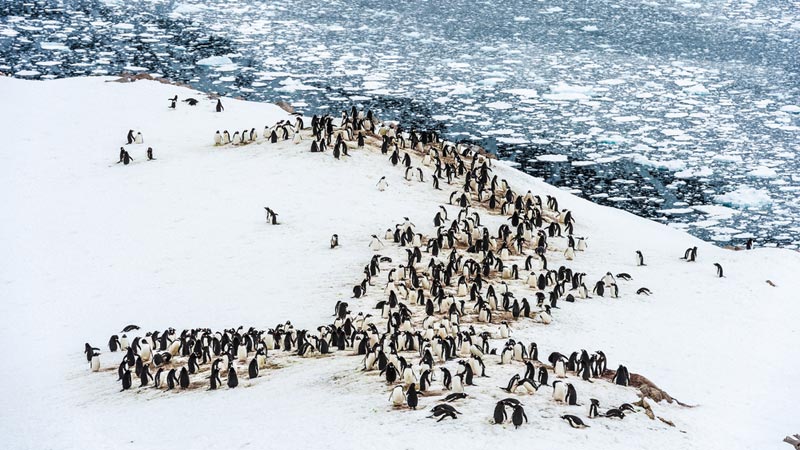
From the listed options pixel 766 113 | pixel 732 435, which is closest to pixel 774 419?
pixel 732 435

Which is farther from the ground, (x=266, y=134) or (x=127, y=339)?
(x=266, y=134)

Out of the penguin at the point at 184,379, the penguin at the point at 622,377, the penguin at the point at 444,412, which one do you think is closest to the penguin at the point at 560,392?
the penguin at the point at 444,412

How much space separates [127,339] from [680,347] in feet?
29.1

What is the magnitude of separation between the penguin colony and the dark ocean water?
17.3 ft

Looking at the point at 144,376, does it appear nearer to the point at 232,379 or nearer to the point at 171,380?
the point at 171,380

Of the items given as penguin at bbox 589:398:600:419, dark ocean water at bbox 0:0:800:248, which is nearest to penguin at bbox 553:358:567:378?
penguin at bbox 589:398:600:419

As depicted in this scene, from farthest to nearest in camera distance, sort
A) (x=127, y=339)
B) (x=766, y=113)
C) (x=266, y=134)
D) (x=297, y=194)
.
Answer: (x=766, y=113), (x=266, y=134), (x=297, y=194), (x=127, y=339)

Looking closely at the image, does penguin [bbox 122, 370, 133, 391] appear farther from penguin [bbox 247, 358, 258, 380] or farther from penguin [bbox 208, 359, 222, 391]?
penguin [bbox 247, 358, 258, 380]

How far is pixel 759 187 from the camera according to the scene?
2617cm

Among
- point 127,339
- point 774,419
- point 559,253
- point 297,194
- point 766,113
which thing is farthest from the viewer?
point 766,113

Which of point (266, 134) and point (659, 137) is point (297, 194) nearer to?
point (266, 134)

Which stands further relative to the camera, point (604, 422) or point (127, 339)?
point (127, 339)

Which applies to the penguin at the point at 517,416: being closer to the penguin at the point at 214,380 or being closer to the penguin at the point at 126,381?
the penguin at the point at 214,380

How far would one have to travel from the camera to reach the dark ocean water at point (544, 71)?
88.7 feet
